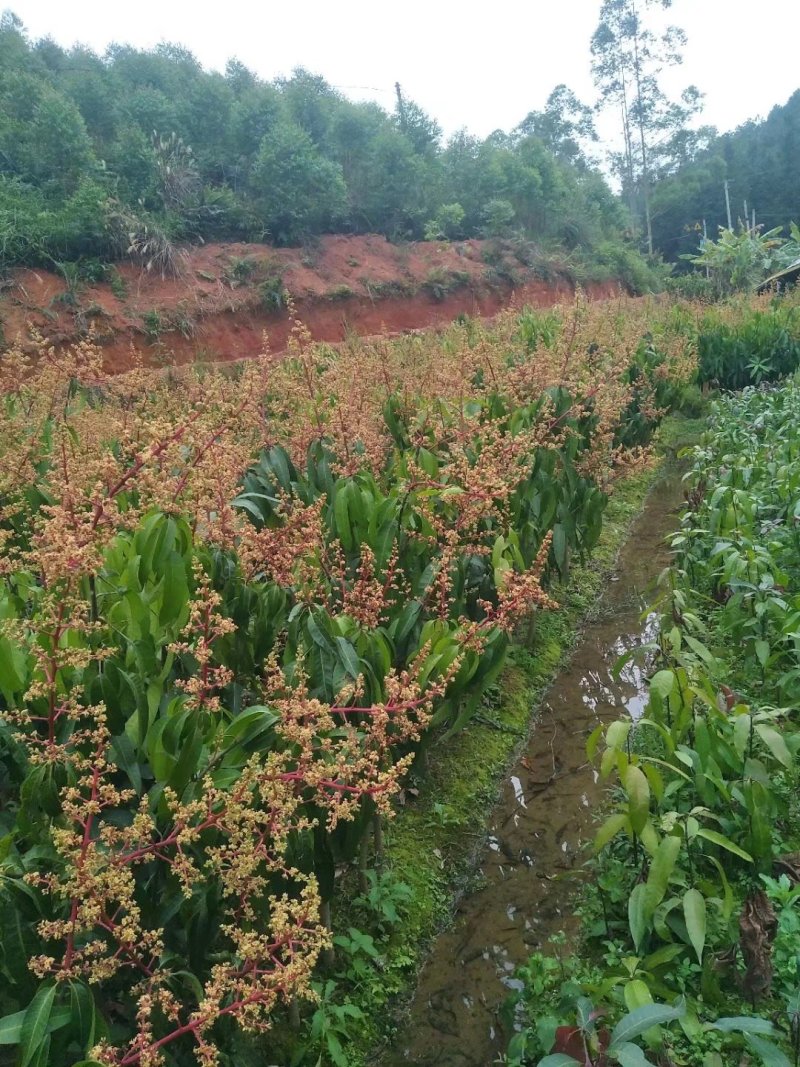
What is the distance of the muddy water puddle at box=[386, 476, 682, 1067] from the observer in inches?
81.0

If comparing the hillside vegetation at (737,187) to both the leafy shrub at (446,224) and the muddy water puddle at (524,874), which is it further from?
the muddy water puddle at (524,874)

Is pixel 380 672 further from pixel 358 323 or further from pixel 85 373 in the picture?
pixel 358 323

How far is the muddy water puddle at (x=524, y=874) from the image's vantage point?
206 cm

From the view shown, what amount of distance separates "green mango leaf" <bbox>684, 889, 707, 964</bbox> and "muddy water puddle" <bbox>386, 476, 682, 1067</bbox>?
24.2 inches

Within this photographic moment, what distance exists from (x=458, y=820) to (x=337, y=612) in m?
0.92

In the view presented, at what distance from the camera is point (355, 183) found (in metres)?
20.5

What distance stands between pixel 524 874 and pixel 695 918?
0.86 meters

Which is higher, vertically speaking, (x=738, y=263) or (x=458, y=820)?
(x=738, y=263)

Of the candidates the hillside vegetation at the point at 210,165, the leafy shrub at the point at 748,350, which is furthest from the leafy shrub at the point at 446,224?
the leafy shrub at the point at 748,350

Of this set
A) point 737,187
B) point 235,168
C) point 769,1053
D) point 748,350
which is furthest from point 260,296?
point 737,187

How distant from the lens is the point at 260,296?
51.5 ft

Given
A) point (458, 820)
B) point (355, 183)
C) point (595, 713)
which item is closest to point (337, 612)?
point (458, 820)

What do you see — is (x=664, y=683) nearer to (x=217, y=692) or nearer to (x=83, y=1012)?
(x=217, y=692)

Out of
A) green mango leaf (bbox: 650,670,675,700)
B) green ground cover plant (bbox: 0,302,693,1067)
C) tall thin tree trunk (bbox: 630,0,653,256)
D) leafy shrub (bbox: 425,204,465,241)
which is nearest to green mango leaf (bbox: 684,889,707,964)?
green mango leaf (bbox: 650,670,675,700)
